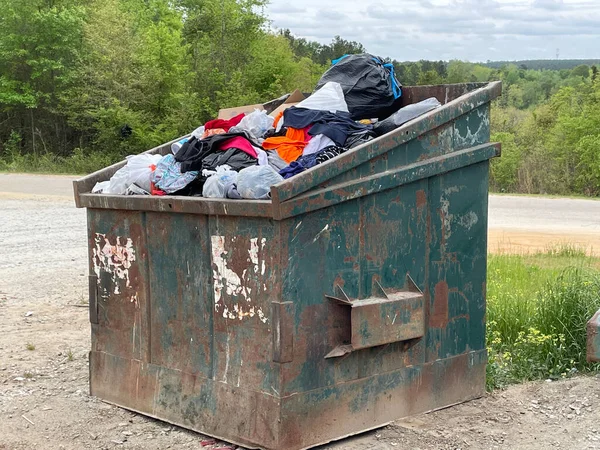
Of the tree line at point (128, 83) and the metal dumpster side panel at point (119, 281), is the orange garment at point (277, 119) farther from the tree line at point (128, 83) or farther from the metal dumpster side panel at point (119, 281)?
the tree line at point (128, 83)

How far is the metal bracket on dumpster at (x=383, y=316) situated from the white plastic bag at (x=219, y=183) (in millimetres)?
740

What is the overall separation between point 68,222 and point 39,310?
626cm

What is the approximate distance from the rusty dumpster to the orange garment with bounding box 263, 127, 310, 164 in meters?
0.58

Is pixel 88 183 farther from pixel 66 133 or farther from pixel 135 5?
pixel 135 5

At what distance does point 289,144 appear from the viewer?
4664 mm

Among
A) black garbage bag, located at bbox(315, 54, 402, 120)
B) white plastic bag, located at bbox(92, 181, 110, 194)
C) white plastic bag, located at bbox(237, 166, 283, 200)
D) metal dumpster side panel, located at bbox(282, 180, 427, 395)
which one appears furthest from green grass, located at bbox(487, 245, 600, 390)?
white plastic bag, located at bbox(92, 181, 110, 194)

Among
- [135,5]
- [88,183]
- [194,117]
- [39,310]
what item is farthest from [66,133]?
[88,183]

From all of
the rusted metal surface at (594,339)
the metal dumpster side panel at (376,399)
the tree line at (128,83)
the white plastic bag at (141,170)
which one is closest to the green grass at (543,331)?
the metal dumpster side panel at (376,399)

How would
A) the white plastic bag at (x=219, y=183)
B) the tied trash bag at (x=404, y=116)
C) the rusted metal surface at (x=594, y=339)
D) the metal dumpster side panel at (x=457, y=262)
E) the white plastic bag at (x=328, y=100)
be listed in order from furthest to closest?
the white plastic bag at (x=328, y=100)
the tied trash bag at (x=404, y=116)
the metal dumpster side panel at (x=457, y=262)
the white plastic bag at (x=219, y=183)
the rusted metal surface at (x=594, y=339)

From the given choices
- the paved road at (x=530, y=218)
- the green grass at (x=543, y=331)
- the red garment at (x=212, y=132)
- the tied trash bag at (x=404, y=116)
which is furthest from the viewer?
the paved road at (x=530, y=218)

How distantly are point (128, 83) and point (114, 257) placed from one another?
27442 millimetres

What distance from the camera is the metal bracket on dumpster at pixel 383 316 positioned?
405 cm

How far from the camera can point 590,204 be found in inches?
683

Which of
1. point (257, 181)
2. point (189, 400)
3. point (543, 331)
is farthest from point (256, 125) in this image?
point (543, 331)
